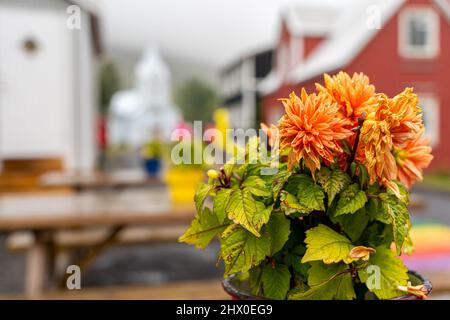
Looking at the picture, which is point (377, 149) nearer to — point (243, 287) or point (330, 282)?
point (330, 282)

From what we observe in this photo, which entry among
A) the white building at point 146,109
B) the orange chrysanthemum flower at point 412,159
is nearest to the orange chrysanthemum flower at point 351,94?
the orange chrysanthemum flower at point 412,159

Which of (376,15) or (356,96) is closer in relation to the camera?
(356,96)

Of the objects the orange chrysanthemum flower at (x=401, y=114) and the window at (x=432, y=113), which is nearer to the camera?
the orange chrysanthemum flower at (x=401, y=114)

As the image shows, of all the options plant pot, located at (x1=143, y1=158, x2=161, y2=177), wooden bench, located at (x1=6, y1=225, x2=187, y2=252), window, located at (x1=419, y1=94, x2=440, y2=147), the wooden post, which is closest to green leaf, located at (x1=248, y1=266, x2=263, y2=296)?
the wooden post

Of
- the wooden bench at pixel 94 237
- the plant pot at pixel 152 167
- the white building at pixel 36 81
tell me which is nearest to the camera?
the wooden bench at pixel 94 237

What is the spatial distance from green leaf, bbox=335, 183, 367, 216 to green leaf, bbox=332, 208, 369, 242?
31mm

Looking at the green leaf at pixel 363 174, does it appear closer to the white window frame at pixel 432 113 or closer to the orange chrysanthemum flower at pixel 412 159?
the orange chrysanthemum flower at pixel 412 159

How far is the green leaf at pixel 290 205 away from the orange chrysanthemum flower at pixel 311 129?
0.15 feet

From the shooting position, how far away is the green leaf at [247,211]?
0.67 m

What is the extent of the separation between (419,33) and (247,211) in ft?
41.9

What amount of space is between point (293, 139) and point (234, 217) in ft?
0.42
